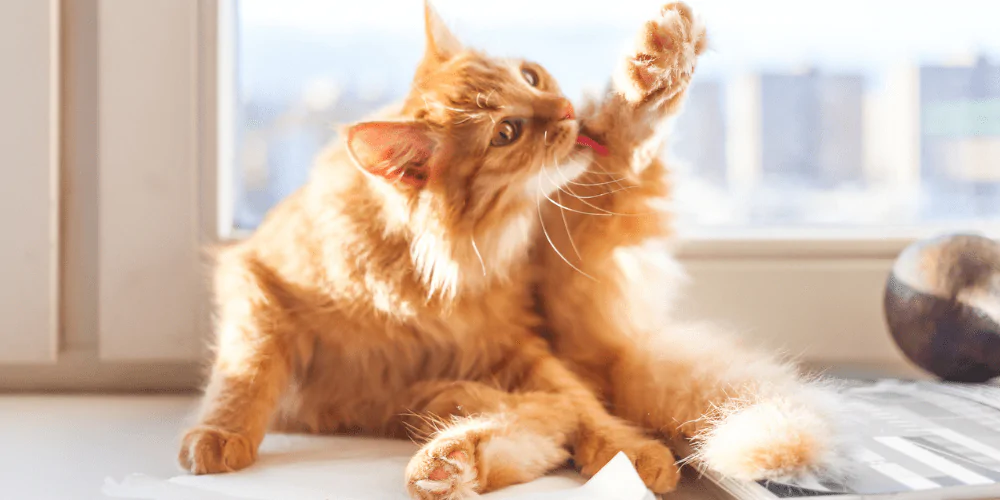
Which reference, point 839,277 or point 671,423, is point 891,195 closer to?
point 839,277

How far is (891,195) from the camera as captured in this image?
1.42 m

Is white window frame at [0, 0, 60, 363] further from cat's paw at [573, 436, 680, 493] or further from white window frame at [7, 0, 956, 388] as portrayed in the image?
cat's paw at [573, 436, 680, 493]

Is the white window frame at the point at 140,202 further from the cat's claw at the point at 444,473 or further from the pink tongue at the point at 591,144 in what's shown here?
the cat's claw at the point at 444,473

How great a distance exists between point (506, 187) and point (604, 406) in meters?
0.28

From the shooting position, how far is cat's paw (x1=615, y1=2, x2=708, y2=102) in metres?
0.78

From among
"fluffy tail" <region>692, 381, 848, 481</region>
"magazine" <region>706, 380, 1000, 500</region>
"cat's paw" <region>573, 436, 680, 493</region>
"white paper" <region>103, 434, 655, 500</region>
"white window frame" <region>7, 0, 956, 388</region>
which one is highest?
"white window frame" <region>7, 0, 956, 388</region>

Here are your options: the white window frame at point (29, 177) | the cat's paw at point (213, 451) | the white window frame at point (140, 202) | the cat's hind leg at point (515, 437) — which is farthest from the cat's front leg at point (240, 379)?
the white window frame at point (29, 177)

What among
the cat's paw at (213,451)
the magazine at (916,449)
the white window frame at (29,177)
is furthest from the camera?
the white window frame at (29,177)

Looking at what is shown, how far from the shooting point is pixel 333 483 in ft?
2.39

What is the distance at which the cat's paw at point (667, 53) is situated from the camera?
0.78 m

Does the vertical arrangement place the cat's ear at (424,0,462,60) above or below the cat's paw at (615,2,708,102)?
above

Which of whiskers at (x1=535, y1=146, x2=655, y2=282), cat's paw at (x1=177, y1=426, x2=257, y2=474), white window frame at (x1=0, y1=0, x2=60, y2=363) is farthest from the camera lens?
white window frame at (x1=0, y1=0, x2=60, y2=363)

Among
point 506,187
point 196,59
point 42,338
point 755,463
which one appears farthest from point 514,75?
point 42,338

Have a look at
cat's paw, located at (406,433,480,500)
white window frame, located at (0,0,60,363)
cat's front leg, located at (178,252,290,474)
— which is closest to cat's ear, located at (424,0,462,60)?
cat's front leg, located at (178,252,290,474)
